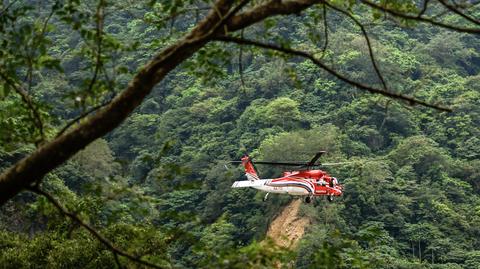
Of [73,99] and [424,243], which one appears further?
[424,243]

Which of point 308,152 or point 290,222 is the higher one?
point 308,152

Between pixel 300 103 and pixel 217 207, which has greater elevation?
pixel 300 103

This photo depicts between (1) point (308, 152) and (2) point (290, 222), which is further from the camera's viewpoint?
(1) point (308, 152)

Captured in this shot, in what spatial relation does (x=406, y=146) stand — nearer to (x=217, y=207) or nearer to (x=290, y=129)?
(x=290, y=129)

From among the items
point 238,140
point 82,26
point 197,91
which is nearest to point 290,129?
point 238,140

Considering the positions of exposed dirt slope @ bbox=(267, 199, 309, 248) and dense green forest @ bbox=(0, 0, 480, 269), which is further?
exposed dirt slope @ bbox=(267, 199, 309, 248)

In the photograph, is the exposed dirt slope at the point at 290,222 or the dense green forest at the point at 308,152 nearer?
the dense green forest at the point at 308,152

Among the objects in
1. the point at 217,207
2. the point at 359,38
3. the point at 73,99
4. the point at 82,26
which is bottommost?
the point at 217,207

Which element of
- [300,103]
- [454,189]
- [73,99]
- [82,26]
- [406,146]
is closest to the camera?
[73,99]

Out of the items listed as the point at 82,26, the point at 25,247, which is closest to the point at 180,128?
the point at 25,247

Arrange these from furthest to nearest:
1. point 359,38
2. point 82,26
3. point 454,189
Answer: point 359,38 < point 454,189 < point 82,26
